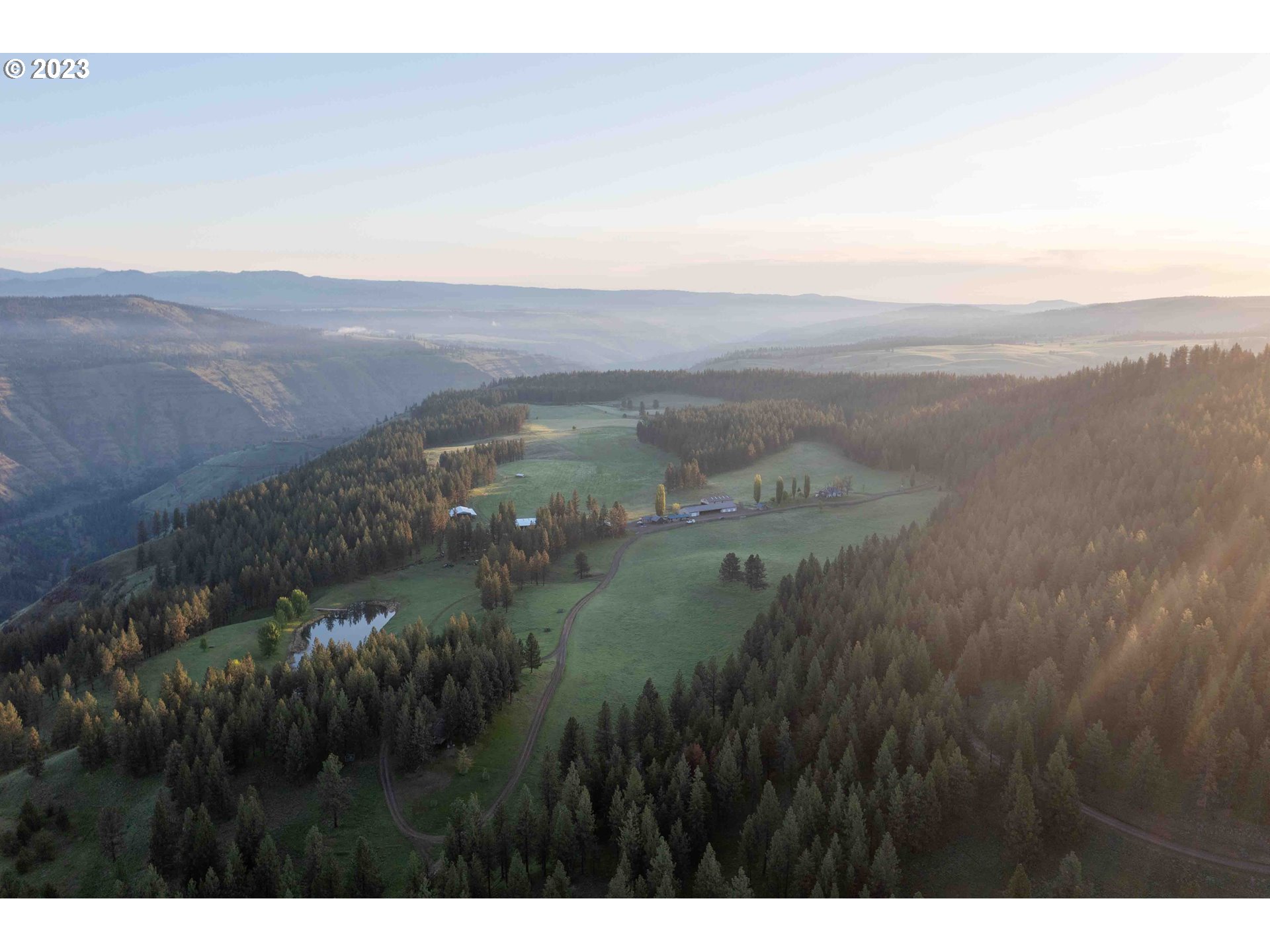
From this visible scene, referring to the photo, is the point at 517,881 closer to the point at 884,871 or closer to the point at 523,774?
the point at 523,774

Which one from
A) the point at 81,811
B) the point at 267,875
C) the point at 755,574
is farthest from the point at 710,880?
the point at 755,574

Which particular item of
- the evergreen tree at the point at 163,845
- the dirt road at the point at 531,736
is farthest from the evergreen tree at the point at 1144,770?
the evergreen tree at the point at 163,845

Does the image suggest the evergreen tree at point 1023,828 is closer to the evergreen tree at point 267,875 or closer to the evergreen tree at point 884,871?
the evergreen tree at point 884,871

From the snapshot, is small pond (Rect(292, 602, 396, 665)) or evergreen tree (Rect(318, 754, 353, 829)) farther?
small pond (Rect(292, 602, 396, 665))

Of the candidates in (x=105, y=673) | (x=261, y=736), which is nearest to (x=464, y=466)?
(x=105, y=673)

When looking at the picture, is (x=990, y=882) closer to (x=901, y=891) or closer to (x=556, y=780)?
(x=901, y=891)

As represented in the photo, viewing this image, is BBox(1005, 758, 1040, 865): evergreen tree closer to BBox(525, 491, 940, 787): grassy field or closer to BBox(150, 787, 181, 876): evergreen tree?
Answer: BBox(525, 491, 940, 787): grassy field

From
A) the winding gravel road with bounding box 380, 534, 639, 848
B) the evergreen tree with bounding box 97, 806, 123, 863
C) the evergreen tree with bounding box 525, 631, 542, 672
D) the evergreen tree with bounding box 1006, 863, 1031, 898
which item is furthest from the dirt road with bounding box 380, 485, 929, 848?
the evergreen tree with bounding box 1006, 863, 1031, 898
